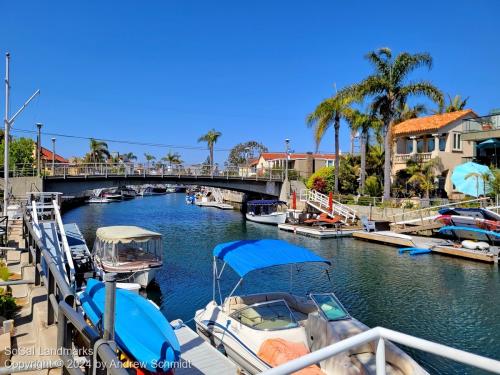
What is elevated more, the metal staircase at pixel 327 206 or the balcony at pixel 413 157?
the balcony at pixel 413 157

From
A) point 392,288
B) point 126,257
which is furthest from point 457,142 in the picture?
point 126,257

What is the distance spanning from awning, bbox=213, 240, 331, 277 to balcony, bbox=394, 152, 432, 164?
36102mm

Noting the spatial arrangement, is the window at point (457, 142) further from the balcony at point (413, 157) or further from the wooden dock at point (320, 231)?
the wooden dock at point (320, 231)

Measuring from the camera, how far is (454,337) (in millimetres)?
14219

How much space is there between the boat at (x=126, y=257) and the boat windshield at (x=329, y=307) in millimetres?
10026

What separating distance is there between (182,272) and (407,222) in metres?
21.9

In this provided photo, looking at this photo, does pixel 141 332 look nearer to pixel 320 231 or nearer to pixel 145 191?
pixel 320 231

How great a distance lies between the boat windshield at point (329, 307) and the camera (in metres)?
10.8

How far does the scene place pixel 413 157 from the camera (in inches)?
1827

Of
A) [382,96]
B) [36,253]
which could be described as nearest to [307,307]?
[36,253]

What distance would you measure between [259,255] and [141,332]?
5.74m

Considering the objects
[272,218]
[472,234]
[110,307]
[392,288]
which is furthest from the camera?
[272,218]

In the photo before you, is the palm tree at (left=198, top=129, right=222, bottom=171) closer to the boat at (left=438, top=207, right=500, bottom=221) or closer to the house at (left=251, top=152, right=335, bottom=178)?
the house at (left=251, top=152, right=335, bottom=178)

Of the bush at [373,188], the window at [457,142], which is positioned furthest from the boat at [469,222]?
the window at [457,142]
